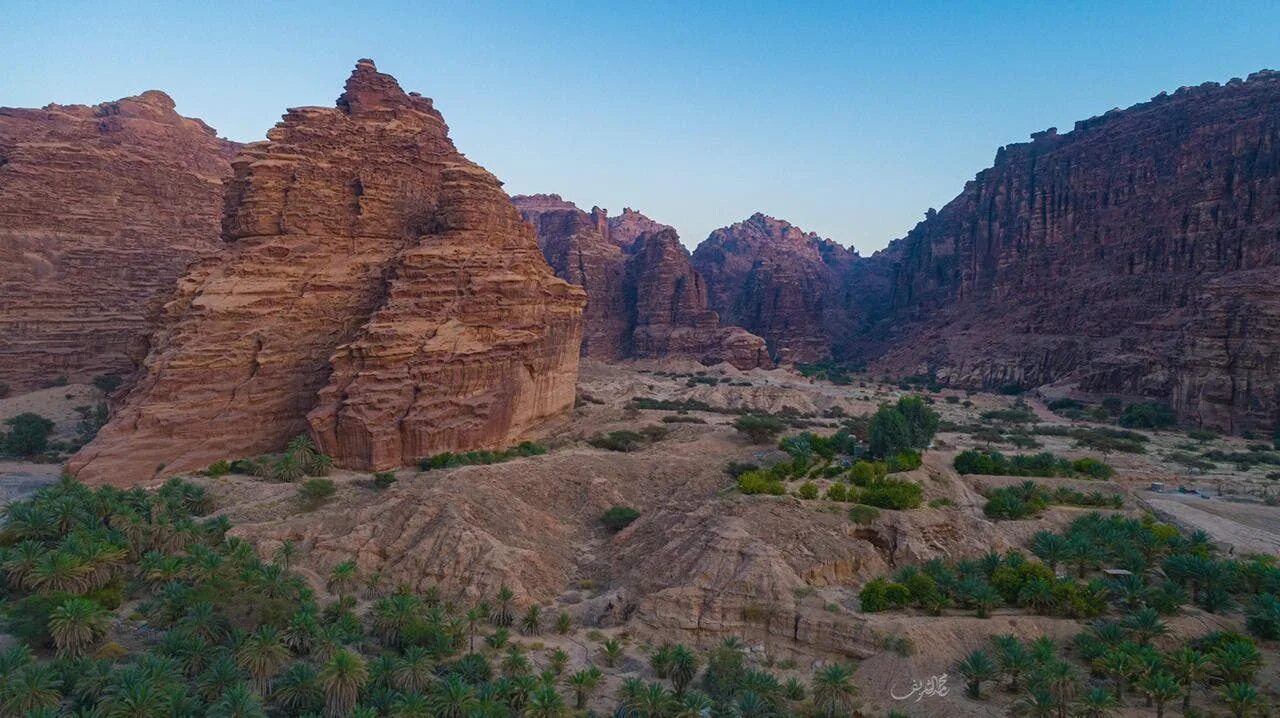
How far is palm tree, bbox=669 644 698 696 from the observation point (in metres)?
21.8

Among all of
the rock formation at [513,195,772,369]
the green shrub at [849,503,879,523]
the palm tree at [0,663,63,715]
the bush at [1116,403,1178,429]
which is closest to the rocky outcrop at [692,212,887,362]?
the rock formation at [513,195,772,369]

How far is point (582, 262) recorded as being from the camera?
123 meters

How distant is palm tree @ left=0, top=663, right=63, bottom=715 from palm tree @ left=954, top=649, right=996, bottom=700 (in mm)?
25168

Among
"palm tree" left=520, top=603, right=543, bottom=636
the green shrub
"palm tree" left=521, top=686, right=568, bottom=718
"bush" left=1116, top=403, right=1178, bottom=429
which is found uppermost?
"bush" left=1116, top=403, right=1178, bottom=429

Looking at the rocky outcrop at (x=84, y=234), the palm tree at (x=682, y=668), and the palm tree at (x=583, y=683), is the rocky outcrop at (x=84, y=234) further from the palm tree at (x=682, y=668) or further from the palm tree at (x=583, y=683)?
the palm tree at (x=682, y=668)

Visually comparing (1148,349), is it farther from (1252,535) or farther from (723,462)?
(723,462)

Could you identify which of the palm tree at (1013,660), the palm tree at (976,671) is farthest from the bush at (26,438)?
the palm tree at (1013,660)

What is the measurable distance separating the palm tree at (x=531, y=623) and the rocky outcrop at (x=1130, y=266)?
69.5 meters

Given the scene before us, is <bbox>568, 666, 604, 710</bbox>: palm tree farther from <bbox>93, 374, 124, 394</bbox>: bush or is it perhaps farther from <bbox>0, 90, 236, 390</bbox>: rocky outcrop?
<bbox>93, 374, 124, 394</bbox>: bush

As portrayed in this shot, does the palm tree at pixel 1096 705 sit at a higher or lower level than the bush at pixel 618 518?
higher

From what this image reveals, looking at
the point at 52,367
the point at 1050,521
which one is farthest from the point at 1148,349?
the point at 52,367

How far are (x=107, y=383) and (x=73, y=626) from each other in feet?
163

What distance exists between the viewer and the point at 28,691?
677 inches

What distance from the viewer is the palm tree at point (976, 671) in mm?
20344
